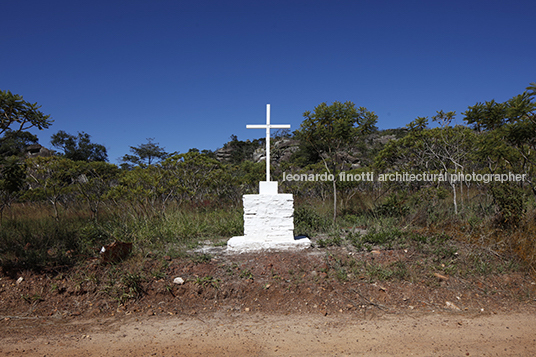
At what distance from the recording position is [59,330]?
3.48 m

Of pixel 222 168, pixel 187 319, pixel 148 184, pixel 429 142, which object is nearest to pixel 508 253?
pixel 187 319

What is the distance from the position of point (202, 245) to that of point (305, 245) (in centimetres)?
195

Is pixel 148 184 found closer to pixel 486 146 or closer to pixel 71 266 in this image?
pixel 71 266

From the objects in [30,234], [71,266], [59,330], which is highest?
[30,234]

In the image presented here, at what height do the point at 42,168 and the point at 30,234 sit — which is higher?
the point at 42,168

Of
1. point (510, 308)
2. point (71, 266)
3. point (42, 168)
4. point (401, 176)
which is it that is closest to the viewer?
point (510, 308)

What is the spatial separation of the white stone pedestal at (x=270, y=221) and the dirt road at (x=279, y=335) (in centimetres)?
190

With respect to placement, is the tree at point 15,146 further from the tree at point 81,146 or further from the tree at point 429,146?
the tree at point 429,146

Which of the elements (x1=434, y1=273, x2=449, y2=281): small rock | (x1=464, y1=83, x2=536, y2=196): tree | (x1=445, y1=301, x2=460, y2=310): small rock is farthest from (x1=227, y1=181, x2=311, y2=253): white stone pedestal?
(x1=464, y1=83, x2=536, y2=196): tree

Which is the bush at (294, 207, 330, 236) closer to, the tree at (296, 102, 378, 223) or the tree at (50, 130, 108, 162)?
the tree at (296, 102, 378, 223)

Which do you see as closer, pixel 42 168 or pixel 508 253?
pixel 508 253

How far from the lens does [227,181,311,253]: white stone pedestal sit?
5.61 metres

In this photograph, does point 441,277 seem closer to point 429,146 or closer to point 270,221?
point 270,221

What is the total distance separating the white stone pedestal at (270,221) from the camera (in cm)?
561
